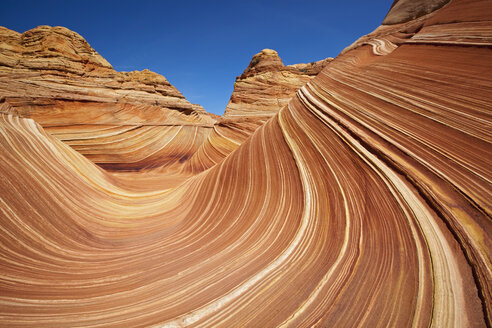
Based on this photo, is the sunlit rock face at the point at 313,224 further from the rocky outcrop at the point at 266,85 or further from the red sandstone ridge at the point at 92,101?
the rocky outcrop at the point at 266,85

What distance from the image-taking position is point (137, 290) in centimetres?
115

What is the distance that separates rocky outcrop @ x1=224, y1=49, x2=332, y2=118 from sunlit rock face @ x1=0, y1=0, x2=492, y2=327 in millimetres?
4019

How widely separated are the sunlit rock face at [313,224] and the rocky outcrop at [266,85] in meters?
4.02

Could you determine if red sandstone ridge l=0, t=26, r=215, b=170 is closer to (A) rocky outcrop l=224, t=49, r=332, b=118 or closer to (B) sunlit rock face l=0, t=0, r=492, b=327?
(A) rocky outcrop l=224, t=49, r=332, b=118

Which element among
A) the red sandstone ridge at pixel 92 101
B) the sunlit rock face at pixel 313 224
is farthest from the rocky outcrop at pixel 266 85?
the sunlit rock face at pixel 313 224

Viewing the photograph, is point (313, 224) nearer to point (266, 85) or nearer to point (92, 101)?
point (92, 101)

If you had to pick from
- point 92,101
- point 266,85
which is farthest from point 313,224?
point 266,85

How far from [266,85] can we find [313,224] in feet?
20.5

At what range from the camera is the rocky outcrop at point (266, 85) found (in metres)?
6.15

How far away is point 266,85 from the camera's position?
6750 mm

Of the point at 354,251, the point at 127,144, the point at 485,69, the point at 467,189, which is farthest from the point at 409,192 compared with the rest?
the point at 127,144

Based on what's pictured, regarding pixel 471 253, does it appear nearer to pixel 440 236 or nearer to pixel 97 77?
pixel 440 236

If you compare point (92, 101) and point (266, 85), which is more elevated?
point (92, 101)

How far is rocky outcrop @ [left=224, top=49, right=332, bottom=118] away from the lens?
6152mm
